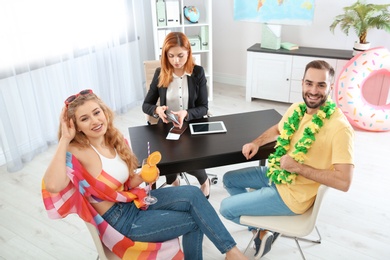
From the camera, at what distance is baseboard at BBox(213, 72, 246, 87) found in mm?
5188

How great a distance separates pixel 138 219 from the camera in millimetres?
1788

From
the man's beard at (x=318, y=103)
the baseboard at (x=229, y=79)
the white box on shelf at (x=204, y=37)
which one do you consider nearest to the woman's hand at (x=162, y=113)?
the man's beard at (x=318, y=103)

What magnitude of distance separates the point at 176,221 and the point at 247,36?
365cm

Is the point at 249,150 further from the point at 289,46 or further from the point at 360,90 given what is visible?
the point at 289,46

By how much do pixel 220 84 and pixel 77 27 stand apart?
7.49ft

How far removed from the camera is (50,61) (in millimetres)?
3471

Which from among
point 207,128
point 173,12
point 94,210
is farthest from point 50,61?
point 94,210

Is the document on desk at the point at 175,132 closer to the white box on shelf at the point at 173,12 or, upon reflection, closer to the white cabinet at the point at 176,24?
the white cabinet at the point at 176,24

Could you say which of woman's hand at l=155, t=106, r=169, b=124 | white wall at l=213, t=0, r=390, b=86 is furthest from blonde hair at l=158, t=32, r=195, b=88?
white wall at l=213, t=0, r=390, b=86

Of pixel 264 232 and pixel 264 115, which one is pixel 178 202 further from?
pixel 264 115

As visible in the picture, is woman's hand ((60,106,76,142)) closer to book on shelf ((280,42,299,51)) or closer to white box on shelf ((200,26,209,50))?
white box on shelf ((200,26,209,50))

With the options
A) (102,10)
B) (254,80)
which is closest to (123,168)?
(102,10)

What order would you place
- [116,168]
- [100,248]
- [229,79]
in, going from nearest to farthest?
[100,248], [116,168], [229,79]

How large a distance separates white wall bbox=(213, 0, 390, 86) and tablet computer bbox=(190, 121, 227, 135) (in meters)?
2.61
